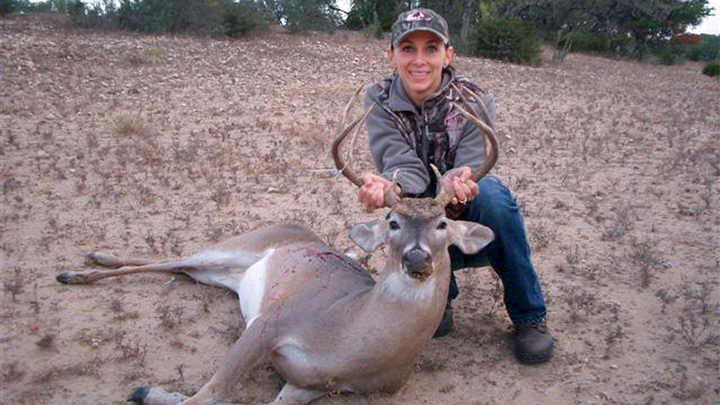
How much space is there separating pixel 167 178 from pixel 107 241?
1285 millimetres

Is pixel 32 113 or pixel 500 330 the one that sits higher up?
pixel 32 113

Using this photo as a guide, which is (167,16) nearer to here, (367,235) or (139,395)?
(367,235)

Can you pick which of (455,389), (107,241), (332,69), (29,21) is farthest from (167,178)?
(29,21)

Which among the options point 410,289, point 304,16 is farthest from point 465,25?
point 410,289

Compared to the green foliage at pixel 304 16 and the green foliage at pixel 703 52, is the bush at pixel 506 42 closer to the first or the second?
the green foliage at pixel 304 16

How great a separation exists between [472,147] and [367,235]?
808 mm

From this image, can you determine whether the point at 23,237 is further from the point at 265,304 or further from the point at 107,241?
Result: the point at 265,304

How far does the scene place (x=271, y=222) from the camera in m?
5.23

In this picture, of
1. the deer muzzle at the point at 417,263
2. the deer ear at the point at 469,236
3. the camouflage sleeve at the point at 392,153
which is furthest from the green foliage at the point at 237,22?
the deer muzzle at the point at 417,263

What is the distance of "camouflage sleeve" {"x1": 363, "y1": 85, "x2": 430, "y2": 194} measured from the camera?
3527 millimetres

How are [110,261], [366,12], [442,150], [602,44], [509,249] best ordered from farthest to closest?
[602,44] < [366,12] < [110,261] < [442,150] < [509,249]

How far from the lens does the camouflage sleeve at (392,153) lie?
3.53 m

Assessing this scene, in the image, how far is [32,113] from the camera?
7.86 m

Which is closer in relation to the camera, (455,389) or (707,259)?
(455,389)
